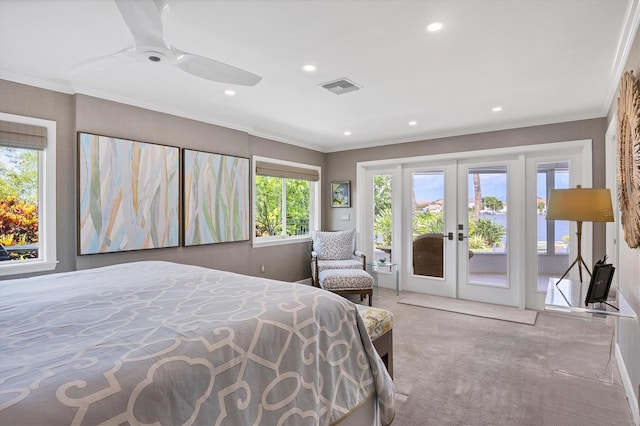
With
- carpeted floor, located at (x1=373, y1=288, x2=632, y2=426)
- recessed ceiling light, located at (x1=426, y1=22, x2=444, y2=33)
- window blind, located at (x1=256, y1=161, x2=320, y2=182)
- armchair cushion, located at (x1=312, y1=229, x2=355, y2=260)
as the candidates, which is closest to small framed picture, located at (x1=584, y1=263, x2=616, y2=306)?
carpeted floor, located at (x1=373, y1=288, x2=632, y2=426)

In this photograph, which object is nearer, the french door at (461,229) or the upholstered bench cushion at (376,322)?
the upholstered bench cushion at (376,322)

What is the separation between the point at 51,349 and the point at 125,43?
2.11m

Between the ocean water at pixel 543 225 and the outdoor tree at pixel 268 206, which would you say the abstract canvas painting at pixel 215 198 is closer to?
the outdoor tree at pixel 268 206

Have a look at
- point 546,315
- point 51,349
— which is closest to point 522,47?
point 51,349

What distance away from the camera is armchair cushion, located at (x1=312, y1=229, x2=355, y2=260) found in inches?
208

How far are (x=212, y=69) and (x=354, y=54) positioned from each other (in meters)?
1.03

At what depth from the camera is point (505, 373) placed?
2.69 m

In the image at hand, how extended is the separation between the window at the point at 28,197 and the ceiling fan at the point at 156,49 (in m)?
1.30

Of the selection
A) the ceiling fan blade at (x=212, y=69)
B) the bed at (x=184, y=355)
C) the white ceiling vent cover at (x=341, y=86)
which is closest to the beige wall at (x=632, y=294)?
the bed at (x=184, y=355)

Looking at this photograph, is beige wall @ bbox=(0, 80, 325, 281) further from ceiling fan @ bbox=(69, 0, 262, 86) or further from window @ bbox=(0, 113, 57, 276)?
ceiling fan @ bbox=(69, 0, 262, 86)

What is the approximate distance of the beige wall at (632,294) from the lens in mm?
2004

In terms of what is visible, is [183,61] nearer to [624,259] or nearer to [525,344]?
[624,259]

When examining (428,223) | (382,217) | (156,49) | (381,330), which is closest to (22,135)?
(156,49)

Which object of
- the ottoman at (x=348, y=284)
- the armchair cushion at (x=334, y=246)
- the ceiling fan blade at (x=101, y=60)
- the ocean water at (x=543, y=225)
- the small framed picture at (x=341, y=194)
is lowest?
the ottoman at (x=348, y=284)
